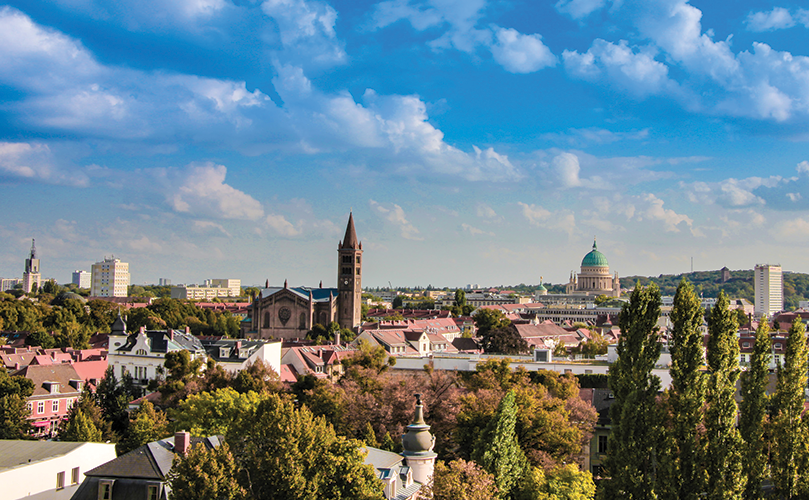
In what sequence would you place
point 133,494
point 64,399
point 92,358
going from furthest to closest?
point 92,358 → point 64,399 → point 133,494

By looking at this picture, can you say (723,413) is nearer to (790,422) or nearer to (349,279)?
(790,422)

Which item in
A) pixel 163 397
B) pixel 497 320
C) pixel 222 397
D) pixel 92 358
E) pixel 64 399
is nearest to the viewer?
pixel 222 397

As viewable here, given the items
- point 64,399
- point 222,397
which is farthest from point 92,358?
point 222,397

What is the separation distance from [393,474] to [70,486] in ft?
51.3

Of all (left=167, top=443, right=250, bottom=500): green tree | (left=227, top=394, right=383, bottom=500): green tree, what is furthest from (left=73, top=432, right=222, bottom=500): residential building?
(left=167, top=443, right=250, bottom=500): green tree

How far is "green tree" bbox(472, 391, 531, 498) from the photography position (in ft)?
108

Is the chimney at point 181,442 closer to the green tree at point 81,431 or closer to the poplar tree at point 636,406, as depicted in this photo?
the poplar tree at point 636,406

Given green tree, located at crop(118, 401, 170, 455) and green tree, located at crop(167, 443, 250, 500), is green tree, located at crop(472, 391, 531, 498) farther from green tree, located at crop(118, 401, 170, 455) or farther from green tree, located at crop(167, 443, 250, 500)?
green tree, located at crop(118, 401, 170, 455)

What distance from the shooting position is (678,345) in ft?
81.1

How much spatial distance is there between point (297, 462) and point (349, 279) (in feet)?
349

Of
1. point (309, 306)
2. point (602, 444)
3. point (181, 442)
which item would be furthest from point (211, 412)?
point (309, 306)

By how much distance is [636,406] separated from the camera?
24.5 m

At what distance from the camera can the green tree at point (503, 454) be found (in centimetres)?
3294

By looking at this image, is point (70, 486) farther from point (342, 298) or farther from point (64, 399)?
point (342, 298)
